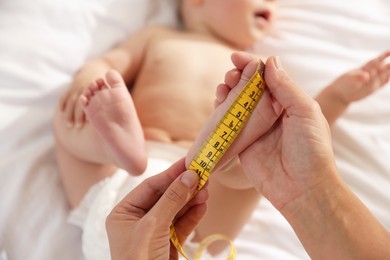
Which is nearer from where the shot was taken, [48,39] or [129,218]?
[129,218]


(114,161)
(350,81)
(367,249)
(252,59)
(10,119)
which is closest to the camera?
(367,249)

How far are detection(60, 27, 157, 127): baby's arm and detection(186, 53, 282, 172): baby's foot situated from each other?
1.57ft

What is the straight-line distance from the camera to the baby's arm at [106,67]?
146 centimetres

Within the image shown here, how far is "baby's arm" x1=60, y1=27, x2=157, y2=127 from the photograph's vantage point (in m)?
1.46

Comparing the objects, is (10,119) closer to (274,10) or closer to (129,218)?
(129,218)

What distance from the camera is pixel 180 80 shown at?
5.40 feet

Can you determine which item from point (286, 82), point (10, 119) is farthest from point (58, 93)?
point (286, 82)

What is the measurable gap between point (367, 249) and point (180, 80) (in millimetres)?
884

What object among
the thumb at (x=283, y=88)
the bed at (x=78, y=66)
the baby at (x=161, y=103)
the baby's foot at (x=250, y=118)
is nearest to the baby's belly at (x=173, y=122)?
the baby at (x=161, y=103)

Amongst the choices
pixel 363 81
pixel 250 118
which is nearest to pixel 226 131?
pixel 250 118

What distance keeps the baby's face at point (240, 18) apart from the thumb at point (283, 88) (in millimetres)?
762

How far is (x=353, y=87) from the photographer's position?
1.42 meters

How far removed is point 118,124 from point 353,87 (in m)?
0.67

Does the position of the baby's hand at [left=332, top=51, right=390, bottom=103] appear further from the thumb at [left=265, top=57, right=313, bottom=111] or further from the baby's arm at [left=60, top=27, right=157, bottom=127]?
the baby's arm at [left=60, top=27, right=157, bottom=127]
